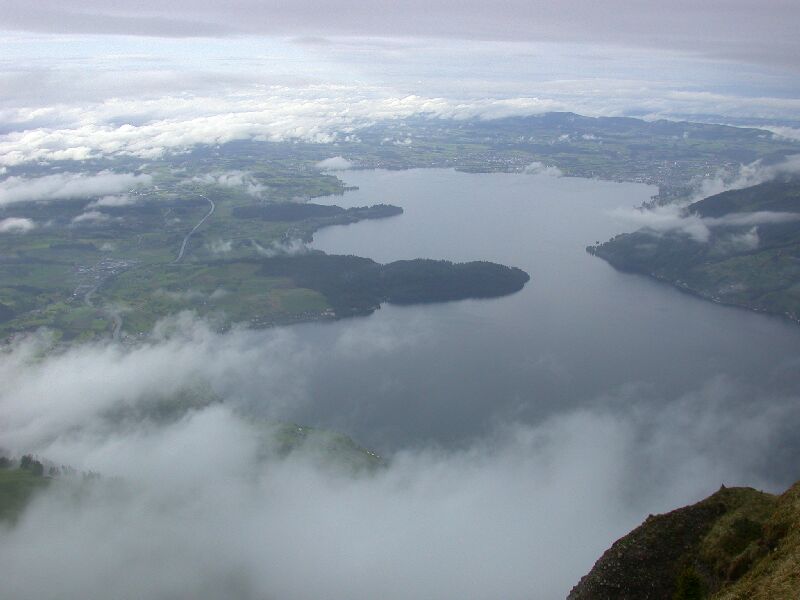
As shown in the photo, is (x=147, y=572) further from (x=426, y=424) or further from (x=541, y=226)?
(x=541, y=226)

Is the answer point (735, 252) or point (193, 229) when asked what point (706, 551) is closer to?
point (735, 252)

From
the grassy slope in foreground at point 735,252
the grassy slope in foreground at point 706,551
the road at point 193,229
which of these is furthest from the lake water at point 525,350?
the grassy slope in foreground at point 706,551

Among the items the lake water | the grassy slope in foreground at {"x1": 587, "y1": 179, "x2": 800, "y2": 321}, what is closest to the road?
the lake water

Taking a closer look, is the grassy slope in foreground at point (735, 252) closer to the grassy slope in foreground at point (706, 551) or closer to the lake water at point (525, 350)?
the lake water at point (525, 350)

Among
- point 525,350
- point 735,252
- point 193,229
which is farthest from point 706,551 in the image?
point 193,229

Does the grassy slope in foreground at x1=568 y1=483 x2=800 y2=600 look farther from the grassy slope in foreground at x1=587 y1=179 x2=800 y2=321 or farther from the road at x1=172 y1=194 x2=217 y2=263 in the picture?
the road at x1=172 y1=194 x2=217 y2=263
